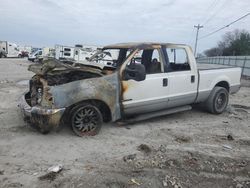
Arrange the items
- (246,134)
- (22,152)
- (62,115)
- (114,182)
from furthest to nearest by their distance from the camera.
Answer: (246,134)
(62,115)
(22,152)
(114,182)

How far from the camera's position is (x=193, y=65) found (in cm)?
738

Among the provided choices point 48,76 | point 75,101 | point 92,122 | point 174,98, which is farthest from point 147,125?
point 48,76

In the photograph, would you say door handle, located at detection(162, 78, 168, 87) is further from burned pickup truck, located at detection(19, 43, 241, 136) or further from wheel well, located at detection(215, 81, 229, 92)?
wheel well, located at detection(215, 81, 229, 92)

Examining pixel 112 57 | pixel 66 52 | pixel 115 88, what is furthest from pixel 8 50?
pixel 115 88

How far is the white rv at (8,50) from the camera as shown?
50.9 m

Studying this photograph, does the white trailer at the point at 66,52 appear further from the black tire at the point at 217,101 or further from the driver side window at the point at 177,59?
the driver side window at the point at 177,59

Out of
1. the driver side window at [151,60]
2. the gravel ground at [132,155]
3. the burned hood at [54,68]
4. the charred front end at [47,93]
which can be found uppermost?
the driver side window at [151,60]

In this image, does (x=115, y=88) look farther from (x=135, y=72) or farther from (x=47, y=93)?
(x=47, y=93)

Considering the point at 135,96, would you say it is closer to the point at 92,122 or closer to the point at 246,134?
the point at 92,122

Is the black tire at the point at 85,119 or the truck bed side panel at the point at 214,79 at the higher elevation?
the truck bed side panel at the point at 214,79

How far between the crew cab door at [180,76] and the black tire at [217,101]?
30.2 inches

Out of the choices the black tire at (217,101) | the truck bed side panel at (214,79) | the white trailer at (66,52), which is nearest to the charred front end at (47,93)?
the truck bed side panel at (214,79)

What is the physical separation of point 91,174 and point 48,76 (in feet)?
7.96

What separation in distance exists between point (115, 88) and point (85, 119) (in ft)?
2.78
